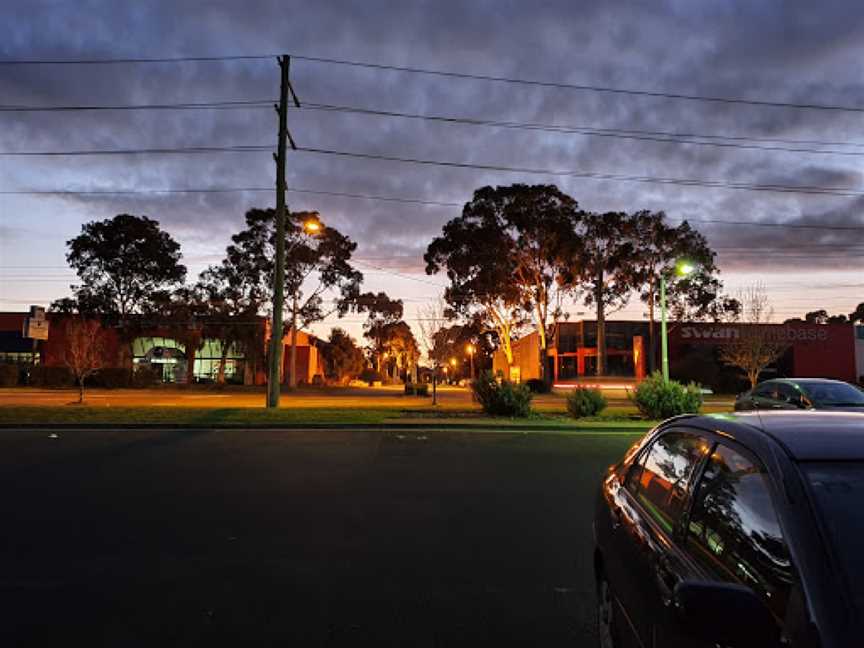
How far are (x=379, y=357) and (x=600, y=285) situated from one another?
48942 millimetres

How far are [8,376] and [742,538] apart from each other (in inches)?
2073

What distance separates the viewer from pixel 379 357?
91.8 metres

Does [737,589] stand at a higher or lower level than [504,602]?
higher

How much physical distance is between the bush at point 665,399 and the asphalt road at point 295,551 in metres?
8.73

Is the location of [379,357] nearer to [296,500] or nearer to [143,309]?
[143,309]

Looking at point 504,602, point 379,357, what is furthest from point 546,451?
point 379,357

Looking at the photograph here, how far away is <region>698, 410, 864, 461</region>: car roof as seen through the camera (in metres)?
2.29

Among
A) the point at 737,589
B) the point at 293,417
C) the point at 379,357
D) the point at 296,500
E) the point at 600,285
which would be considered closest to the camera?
the point at 737,589

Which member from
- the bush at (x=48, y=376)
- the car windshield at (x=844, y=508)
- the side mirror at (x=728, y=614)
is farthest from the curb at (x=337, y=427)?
the bush at (x=48, y=376)

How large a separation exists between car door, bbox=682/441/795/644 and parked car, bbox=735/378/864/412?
1097cm

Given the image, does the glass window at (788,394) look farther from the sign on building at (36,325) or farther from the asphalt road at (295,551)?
the sign on building at (36,325)

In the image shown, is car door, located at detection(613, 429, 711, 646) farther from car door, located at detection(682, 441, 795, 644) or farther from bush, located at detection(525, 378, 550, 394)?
bush, located at detection(525, 378, 550, 394)

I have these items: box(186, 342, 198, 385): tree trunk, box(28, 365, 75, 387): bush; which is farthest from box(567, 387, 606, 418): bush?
box(28, 365, 75, 387): bush

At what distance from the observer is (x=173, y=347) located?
176 ft
